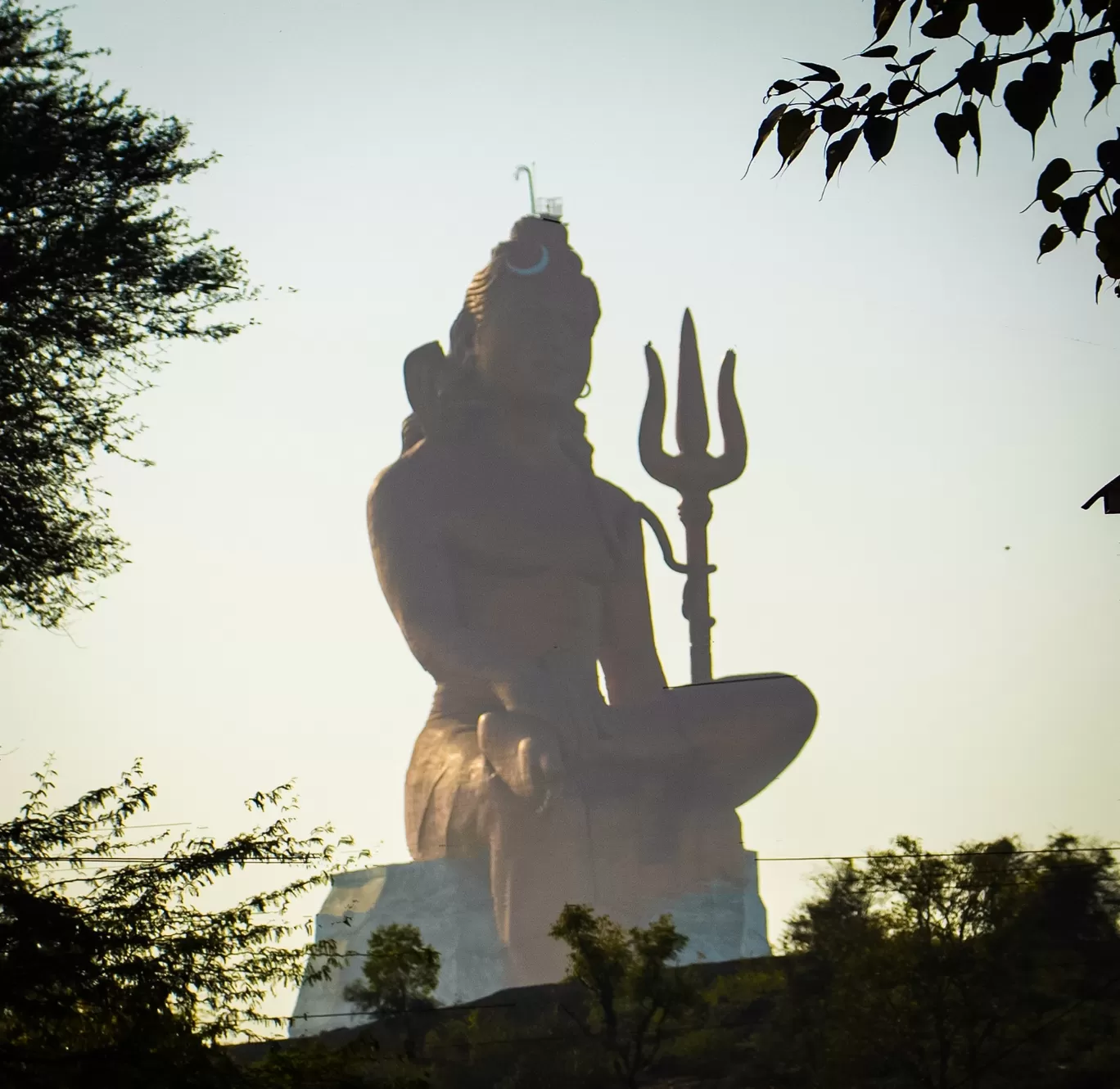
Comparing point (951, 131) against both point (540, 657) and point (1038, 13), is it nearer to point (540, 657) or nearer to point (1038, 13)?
point (1038, 13)

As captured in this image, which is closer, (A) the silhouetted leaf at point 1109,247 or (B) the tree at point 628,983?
(A) the silhouetted leaf at point 1109,247

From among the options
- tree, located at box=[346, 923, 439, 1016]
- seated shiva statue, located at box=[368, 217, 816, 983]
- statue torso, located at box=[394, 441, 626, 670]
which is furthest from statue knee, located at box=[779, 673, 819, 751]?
tree, located at box=[346, 923, 439, 1016]

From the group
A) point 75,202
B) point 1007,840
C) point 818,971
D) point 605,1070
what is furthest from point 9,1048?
point 1007,840

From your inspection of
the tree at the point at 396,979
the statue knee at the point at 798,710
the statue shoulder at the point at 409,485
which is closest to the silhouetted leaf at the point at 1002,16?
the tree at the point at 396,979

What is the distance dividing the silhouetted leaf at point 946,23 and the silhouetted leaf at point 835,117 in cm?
23

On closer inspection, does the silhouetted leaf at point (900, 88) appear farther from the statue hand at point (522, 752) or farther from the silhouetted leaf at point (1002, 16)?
the statue hand at point (522, 752)

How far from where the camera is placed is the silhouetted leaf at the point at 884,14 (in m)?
3.93

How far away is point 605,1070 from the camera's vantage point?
12.9 m

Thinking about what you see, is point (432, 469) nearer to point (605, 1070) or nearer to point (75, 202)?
point (605, 1070)

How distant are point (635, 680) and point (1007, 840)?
4608mm

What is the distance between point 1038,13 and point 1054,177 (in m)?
0.34

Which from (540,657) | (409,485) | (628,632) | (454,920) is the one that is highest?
(409,485)

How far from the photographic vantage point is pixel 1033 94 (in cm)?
382

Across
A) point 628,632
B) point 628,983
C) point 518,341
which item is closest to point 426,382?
point 518,341
